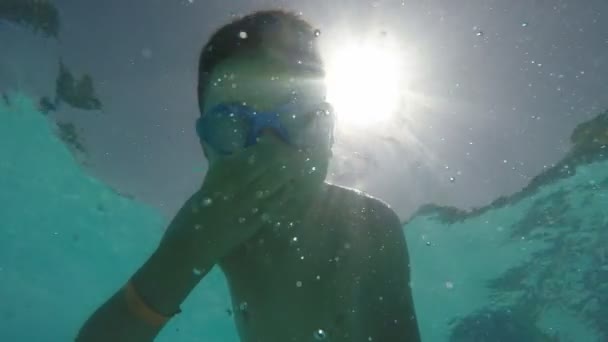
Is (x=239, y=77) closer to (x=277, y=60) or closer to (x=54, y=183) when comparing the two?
(x=277, y=60)

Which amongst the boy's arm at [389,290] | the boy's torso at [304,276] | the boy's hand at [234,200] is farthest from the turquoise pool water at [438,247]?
the boy's hand at [234,200]

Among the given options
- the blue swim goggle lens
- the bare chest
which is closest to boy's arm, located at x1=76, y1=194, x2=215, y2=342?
the blue swim goggle lens

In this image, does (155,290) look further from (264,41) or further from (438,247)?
(438,247)

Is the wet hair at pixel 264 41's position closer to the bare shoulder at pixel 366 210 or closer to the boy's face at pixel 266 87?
the boy's face at pixel 266 87

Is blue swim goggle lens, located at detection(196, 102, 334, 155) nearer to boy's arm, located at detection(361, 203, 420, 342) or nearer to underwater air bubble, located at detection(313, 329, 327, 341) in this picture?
boy's arm, located at detection(361, 203, 420, 342)

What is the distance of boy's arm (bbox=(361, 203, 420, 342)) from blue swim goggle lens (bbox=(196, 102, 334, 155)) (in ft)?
2.37

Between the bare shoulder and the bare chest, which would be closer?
the bare chest

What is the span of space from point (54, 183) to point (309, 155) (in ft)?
46.8

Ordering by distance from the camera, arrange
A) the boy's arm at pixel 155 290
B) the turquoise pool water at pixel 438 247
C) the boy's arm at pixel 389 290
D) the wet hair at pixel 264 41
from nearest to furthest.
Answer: the boy's arm at pixel 155 290 < the boy's arm at pixel 389 290 < the wet hair at pixel 264 41 < the turquoise pool water at pixel 438 247

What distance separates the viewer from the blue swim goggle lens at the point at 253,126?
2.13 m

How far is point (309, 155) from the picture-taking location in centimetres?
215

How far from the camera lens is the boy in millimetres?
1691

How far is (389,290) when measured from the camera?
90.7 inches

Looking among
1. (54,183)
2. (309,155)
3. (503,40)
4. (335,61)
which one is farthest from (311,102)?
(54,183)
